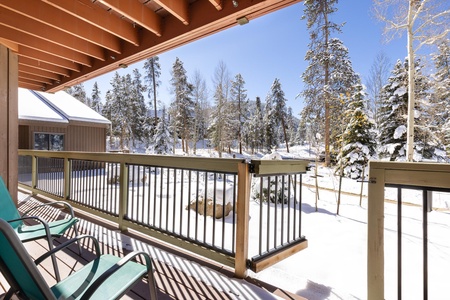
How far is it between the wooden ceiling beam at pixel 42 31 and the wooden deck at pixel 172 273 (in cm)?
247

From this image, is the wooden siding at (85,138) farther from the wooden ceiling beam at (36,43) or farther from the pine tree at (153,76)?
the wooden ceiling beam at (36,43)

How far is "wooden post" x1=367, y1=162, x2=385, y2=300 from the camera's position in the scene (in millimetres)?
1401

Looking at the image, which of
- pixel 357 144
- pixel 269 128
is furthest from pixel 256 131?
pixel 357 144

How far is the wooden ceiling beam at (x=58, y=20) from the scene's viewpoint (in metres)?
2.41

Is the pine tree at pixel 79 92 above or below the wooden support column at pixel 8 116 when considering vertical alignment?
above

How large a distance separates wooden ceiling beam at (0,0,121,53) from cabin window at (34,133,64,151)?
12.1 m

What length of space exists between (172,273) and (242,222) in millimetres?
798

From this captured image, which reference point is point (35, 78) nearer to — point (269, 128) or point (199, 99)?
point (199, 99)

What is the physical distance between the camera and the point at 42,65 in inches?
159

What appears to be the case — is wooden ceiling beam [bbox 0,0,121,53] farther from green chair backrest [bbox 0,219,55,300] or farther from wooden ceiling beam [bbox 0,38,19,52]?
green chair backrest [bbox 0,219,55,300]

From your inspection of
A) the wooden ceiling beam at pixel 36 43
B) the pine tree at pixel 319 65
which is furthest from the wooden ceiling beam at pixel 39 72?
the pine tree at pixel 319 65

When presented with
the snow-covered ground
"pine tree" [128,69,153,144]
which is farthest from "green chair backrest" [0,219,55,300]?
"pine tree" [128,69,153,144]

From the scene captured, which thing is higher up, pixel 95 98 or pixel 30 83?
pixel 95 98

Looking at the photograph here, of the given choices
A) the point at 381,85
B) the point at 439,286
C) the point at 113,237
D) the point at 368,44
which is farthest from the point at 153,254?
the point at 368,44
